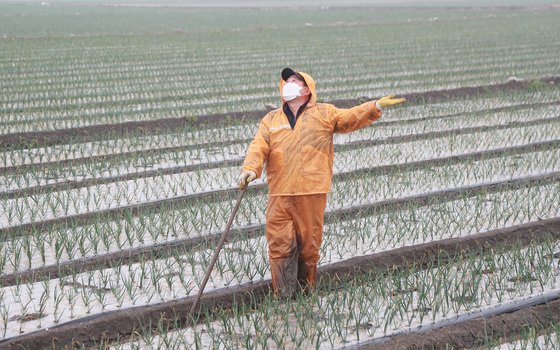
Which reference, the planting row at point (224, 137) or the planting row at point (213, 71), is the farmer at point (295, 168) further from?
the planting row at point (213, 71)

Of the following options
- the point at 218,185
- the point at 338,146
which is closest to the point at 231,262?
the point at 218,185

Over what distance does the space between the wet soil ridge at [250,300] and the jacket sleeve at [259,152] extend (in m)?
0.77

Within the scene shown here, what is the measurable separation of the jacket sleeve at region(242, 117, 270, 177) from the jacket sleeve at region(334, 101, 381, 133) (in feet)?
1.44

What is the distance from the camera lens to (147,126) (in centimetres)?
962

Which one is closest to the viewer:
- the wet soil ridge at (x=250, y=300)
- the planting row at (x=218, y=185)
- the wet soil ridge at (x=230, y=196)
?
the wet soil ridge at (x=250, y=300)

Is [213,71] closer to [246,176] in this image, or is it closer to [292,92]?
[292,92]

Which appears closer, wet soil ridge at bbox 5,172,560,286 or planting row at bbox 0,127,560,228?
wet soil ridge at bbox 5,172,560,286

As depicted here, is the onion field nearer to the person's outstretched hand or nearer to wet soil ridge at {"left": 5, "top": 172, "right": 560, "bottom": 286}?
wet soil ridge at {"left": 5, "top": 172, "right": 560, "bottom": 286}

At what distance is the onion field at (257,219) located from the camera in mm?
3822

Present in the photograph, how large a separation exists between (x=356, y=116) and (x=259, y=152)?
63 centimetres

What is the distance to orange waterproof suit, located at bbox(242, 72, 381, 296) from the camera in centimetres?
402

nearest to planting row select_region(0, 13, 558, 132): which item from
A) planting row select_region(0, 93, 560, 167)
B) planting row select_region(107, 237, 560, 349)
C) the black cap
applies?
planting row select_region(0, 93, 560, 167)

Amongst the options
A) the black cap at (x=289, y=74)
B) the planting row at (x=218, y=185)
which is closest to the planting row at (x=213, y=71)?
the planting row at (x=218, y=185)

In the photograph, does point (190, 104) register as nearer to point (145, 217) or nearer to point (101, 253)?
point (145, 217)
